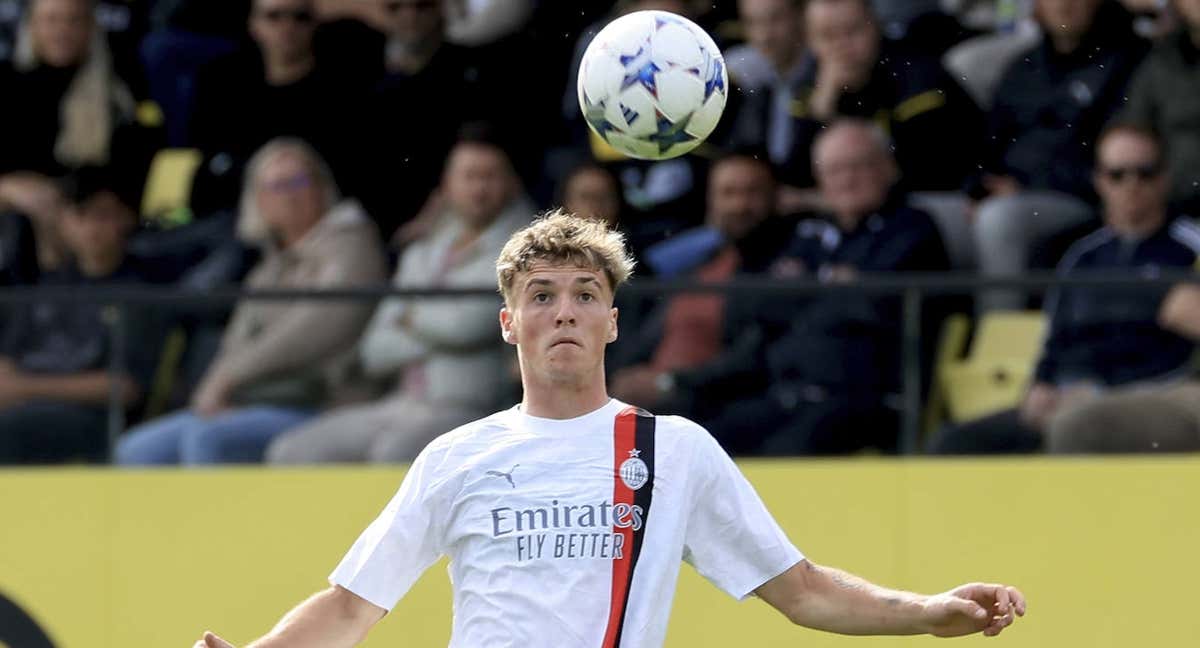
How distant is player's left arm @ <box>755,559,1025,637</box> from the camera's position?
5.18 m

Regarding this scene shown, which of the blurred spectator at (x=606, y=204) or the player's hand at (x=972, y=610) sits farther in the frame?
the blurred spectator at (x=606, y=204)

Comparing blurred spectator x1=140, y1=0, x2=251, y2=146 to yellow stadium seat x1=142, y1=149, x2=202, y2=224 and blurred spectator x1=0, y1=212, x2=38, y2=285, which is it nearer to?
yellow stadium seat x1=142, y1=149, x2=202, y2=224

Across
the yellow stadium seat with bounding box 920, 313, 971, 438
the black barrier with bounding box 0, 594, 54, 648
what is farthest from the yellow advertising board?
the yellow stadium seat with bounding box 920, 313, 971, 438

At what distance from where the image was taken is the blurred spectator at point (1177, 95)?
8531mm

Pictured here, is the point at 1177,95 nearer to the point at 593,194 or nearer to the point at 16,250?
the point at 593,194

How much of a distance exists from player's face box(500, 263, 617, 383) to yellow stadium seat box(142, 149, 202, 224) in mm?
5364

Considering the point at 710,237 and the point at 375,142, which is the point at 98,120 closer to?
the point at 375,142

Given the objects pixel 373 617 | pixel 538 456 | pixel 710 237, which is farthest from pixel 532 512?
pixel 710 237

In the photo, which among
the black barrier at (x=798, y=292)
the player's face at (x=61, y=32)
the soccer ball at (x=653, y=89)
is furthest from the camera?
the player's face at (x=61, y=32)

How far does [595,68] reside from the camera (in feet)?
22.4

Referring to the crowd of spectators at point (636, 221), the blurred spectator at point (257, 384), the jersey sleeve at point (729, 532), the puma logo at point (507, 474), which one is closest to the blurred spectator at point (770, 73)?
the crowd of spectators at point (636, 221)

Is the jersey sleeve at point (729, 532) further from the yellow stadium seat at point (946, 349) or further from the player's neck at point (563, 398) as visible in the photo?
the yellow stadium seat at point (946, 349)

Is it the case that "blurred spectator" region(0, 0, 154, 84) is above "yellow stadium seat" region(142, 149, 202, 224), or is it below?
above

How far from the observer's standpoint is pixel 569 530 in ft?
17.1
